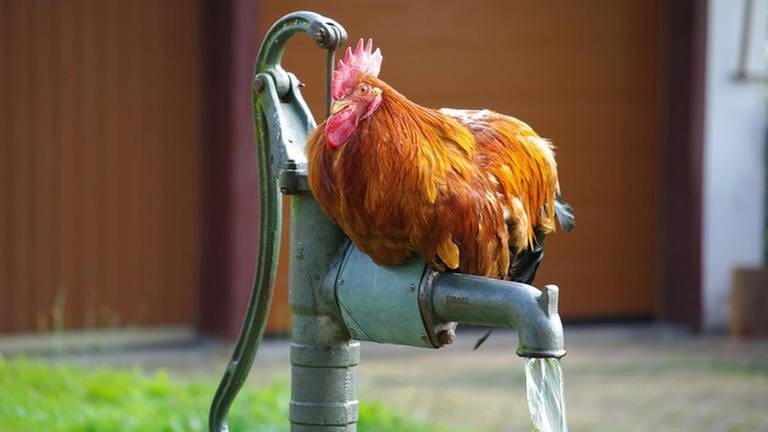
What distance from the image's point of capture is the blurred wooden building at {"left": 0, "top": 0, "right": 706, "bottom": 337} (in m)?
8.05

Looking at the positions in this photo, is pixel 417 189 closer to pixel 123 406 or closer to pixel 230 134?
pixel 123 406

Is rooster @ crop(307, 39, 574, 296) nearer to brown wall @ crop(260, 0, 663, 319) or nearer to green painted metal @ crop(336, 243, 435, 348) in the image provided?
green painted metal @ crop(336, 243, 435, 348)

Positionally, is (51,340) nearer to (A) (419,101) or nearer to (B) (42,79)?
(B) (42,79)

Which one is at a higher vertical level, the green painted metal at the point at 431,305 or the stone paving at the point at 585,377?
the green painted metal at the point at 431,305

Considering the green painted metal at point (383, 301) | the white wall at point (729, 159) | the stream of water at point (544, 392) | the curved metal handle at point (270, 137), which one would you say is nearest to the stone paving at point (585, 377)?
the white wall at point (729, 159)

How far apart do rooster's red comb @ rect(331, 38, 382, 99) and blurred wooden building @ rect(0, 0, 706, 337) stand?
4678mm

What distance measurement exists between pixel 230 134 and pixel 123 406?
10.2 feet

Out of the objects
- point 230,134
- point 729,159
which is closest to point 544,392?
point 230,134

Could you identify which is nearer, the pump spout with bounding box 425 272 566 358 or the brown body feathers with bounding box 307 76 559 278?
the pump spout with bounding box 425 272 566 358

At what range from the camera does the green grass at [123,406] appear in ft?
15.8

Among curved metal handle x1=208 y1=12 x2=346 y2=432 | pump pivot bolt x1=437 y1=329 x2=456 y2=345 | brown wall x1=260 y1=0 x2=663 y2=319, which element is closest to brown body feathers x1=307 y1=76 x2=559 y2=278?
pump pivot bolt x1=437 y1=329 x2=456 y2=345

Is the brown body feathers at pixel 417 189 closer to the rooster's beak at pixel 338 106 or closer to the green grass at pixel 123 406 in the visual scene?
the rooster's beak at pixel 338 106

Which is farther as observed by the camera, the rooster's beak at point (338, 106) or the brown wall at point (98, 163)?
the brown wall at point (98, 163)

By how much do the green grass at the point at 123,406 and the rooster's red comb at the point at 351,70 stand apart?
1.92 m
